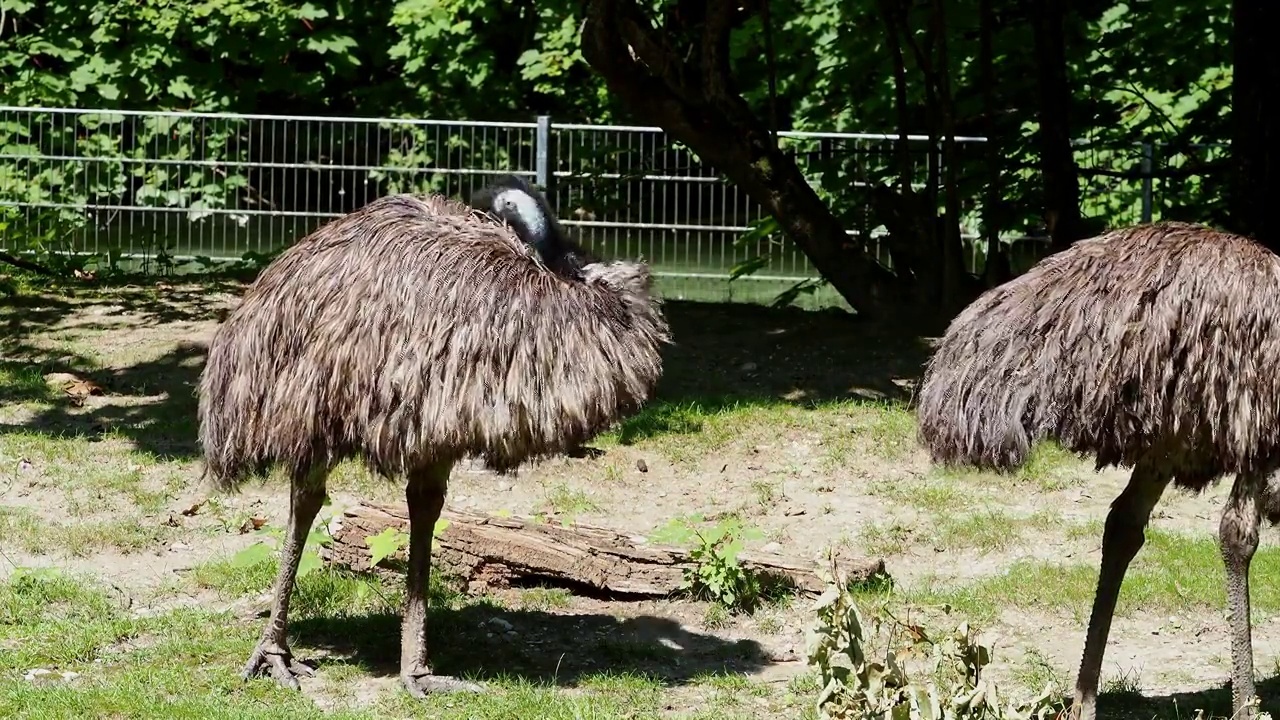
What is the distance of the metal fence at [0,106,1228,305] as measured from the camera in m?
12.9

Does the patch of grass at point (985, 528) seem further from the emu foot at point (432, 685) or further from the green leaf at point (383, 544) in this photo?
the emu foot at point (432, 685)

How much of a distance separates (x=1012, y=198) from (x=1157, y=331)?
6.80 meters

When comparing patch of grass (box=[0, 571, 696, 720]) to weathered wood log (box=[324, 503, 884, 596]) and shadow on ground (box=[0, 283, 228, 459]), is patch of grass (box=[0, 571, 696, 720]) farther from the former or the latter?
shadow on ground (box=[0, 283, 228, 459])

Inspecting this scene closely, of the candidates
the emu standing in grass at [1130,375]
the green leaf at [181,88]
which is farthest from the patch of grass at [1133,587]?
the green leaf at [181,88]

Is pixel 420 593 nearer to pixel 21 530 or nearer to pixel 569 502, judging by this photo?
pixel 569 502

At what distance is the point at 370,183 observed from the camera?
52.3 ft

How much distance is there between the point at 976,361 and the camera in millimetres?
5047

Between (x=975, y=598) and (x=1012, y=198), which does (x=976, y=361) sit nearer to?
(x=975, y=598)

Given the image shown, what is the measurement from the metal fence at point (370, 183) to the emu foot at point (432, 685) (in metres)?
6.72

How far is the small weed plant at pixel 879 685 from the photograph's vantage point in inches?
157

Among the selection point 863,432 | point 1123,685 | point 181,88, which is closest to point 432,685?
point 1123,685

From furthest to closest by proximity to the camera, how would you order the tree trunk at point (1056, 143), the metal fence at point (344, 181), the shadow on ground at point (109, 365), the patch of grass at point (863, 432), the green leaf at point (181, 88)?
the green leaf at point (181, 88), the metal fence at point (344, 181), the tree trunk at point (1056, 143), the shadow on ground at point (109, 365), the patch of grass at point (863, 432)

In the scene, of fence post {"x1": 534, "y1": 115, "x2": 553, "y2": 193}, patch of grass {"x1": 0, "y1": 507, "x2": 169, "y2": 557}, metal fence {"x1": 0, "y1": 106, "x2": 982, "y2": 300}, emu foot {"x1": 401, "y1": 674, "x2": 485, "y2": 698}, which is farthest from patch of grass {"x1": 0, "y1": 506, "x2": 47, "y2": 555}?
fence post {"x1": 534, "y1": 115, "x2": 553, "y2": 193}

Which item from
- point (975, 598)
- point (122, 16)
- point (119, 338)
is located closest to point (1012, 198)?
point (975, 598)
